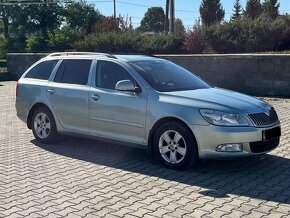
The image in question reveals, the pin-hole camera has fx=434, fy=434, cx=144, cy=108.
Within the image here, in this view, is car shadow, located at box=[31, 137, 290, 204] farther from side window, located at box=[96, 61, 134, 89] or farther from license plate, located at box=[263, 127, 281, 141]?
side window, located at box=[96, 61, 134, 89]

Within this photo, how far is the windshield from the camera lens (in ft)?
21.2

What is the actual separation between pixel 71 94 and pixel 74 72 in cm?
43

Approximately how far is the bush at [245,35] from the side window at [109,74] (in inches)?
424

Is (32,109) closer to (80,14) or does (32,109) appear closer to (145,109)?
(145,109)

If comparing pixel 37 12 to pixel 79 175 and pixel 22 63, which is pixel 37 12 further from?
pixel 79 175

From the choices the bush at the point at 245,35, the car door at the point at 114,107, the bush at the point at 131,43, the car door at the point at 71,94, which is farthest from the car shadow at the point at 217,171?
the bush at the point at 131,43

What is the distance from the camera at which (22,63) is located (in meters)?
21.7

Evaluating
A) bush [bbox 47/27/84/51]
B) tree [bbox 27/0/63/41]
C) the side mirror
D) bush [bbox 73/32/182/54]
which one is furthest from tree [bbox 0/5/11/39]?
the side mirror

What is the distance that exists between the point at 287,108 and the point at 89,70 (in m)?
6.31

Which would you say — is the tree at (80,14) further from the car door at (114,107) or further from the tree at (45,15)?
the car door at (114,107)

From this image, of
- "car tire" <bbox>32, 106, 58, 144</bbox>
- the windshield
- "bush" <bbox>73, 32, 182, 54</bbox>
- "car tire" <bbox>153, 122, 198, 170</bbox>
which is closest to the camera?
"car tire" <bbox>153, 122, 198, 170</bbox>

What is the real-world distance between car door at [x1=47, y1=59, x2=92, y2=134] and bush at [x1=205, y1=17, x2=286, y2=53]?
10628 millimetres

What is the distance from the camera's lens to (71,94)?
23.5ft

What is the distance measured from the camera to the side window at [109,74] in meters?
6.68
